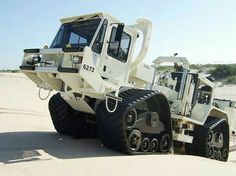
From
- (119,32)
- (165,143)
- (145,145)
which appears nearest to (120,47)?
(119,32)

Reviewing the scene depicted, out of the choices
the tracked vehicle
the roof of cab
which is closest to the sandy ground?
the tracked vehicle

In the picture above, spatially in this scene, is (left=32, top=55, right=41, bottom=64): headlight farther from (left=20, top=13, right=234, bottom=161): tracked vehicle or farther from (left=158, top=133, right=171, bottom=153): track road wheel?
(left=158, top=133, right=171, bottom=153): track road wheel

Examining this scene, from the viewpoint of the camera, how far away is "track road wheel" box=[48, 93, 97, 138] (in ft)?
40.2

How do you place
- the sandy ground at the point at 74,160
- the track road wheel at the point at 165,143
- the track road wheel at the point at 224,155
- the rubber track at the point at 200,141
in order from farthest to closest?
1. the track road wheel at the point at 224,155
2. the rubber track at the point at 200,141
3. the track road wheel at the point at 165,143
4. the sandy ground at the point at 74,160

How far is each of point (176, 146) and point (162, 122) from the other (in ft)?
6.80

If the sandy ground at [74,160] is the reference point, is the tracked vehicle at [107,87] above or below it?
above

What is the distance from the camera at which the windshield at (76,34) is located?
32.9 ft

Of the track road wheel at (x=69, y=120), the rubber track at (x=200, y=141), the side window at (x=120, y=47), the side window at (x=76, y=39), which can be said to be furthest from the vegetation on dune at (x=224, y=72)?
the side window at (x=76, y=39)

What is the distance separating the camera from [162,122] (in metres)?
11.4

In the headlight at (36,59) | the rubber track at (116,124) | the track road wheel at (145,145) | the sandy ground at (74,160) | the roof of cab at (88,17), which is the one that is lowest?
the sandy ground at (74,160)

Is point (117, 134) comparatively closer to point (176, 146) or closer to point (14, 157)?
point (14, 157)

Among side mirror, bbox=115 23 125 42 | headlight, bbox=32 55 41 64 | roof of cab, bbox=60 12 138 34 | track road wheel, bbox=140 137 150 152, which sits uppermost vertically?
roof of cab, bbox=60 12 138 34

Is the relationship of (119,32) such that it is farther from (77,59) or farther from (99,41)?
(77,59)

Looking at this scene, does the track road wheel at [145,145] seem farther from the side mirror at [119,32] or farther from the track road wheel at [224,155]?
the track road wheel at [224,155]
